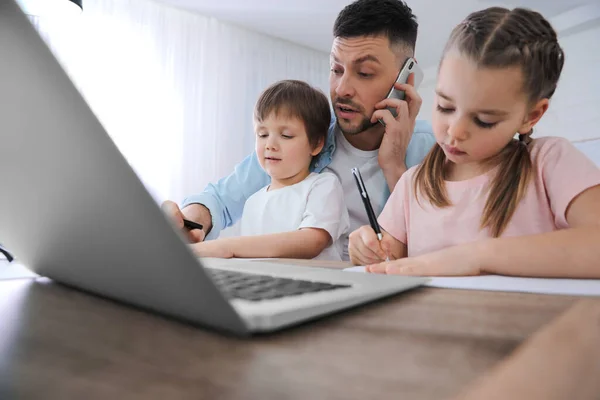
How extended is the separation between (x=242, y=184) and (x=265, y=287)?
1317 mm

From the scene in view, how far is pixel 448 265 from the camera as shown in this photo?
0.57m

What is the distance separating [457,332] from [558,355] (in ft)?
0.17

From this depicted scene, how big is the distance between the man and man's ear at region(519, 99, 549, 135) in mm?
443

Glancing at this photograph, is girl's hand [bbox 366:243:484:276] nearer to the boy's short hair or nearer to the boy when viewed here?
the boy

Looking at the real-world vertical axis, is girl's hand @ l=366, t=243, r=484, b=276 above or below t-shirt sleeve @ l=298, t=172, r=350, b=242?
above

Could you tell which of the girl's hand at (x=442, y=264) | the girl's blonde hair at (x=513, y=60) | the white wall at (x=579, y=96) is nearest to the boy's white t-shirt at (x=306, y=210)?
the girl's blonde hair at (x=513, y=60)

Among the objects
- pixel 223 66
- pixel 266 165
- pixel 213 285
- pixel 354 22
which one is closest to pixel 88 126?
pixel 213 285

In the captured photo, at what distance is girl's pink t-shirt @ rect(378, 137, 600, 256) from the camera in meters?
0.78

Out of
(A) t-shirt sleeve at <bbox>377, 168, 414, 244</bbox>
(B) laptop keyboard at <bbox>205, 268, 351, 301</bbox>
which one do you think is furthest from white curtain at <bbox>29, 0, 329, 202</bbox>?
(B) laptop keyboard at <bbox>205, 268, 351, 301</bbox>

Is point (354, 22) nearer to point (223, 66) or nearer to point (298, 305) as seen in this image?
point (298, 305)

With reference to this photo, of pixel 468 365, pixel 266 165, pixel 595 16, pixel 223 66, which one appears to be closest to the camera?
pixel 468 365

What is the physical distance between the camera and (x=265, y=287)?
294 mm

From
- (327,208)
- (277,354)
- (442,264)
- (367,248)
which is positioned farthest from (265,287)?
(327,208)

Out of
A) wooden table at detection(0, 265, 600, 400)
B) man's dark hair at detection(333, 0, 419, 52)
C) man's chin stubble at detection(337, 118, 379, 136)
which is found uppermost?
man's dark hair at detection(333, 0, 419, 52)
